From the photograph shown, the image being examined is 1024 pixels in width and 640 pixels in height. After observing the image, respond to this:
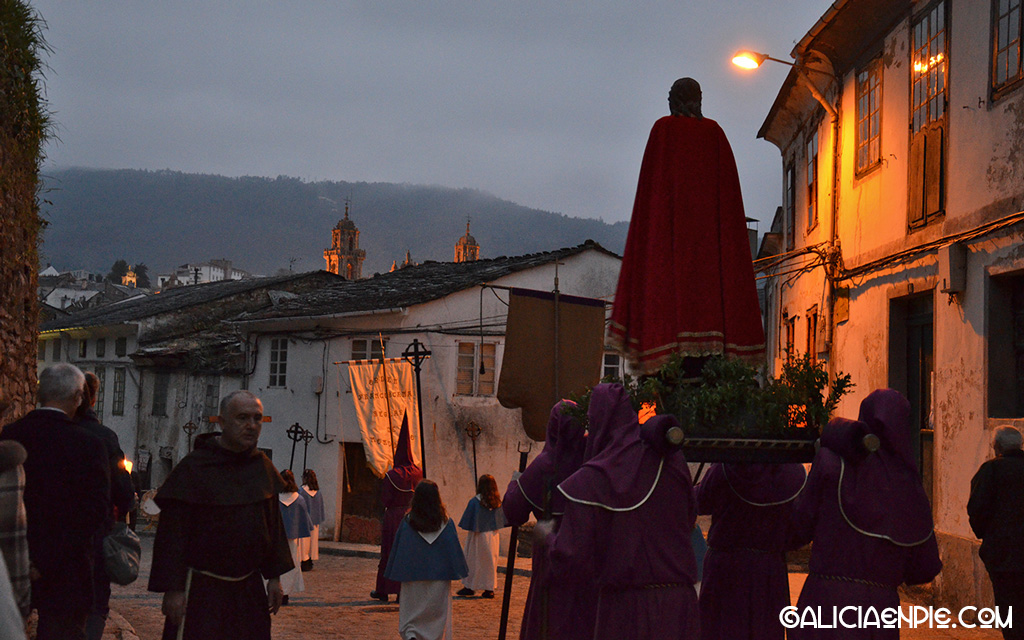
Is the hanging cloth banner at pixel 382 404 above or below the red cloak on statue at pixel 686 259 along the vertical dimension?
below

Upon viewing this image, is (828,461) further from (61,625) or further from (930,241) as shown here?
(930,241)

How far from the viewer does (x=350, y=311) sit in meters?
27.9

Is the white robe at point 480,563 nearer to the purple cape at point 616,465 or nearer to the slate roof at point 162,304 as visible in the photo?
the purple cape at point 616,465

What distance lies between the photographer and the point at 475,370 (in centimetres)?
2695

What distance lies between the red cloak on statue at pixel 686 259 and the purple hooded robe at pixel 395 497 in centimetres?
867

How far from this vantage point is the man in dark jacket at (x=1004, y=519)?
289 inches

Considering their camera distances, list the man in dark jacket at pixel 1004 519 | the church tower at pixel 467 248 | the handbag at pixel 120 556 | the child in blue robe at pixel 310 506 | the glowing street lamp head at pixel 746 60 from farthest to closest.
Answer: the church tower at pixel 467 248 < the child in blue robe at pixel 310 506 < the glowing street lamp head at pixel 746 60 < the man in dark jacket at pixel 1004 519 < the handbag at pixel 120 556

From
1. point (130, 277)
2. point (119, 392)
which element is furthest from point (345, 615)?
point (130, 277)

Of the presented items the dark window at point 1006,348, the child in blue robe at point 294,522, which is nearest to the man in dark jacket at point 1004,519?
the dark window at point 1006,348

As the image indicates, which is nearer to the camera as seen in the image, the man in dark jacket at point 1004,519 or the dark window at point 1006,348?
the man in dark jacket at point 1004,519

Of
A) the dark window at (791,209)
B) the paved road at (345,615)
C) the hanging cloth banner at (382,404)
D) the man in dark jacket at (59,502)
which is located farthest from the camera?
the hanging cloth banner at (382,404)

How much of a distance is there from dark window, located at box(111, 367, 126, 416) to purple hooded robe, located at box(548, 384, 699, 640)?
1463 inches

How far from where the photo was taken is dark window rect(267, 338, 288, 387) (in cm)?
3084

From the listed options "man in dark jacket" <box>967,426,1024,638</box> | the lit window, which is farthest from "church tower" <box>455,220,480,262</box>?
"man in dark jacket" <box>967,426,1024,638</box>
